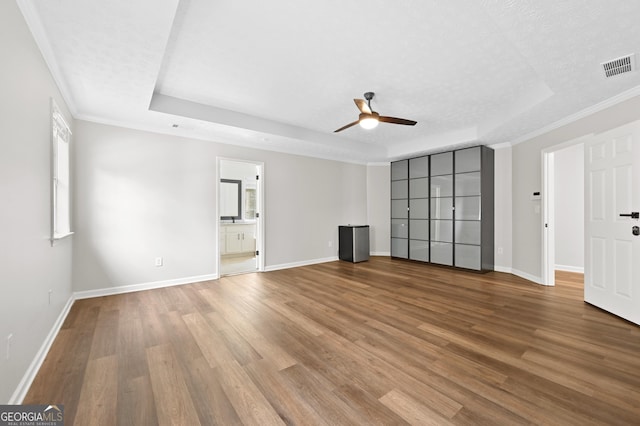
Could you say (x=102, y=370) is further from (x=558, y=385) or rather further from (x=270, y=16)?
(x=558, y=385)

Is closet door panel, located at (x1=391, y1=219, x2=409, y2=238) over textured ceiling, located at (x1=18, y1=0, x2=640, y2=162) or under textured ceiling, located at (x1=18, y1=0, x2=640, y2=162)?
under

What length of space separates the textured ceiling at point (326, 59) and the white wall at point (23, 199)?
0.30 m

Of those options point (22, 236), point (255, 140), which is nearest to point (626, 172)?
point (255, 140)

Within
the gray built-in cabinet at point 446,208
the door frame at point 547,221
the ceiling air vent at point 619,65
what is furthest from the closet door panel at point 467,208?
the ceiling air vent at point 619,65

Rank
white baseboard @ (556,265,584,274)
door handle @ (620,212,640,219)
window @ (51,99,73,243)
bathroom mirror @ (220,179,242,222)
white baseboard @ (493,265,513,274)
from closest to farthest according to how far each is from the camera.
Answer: window @ (51,99,73,243), door handle @ (620,212,640,219), white baseboard @ (556,265,584,274), white baseboard @ (493,265,513,274), bathroom mirror @ (220,179,242,222)

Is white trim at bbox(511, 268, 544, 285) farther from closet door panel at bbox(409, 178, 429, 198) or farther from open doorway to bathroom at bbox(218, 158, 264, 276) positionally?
open doorway to bathroom at bbox(218, 158, 264, 276)

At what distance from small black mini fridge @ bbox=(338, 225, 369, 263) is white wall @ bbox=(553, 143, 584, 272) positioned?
3.79 meters

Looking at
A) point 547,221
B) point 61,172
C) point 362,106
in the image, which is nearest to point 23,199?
point 61,172

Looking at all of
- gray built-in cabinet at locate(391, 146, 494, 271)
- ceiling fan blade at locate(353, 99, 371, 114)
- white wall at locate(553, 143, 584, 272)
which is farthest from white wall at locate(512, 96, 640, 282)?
ceiling fan blade at locate(353, 99, 371, 114)

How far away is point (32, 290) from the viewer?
194cm

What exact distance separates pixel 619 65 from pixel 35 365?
5.41 metres

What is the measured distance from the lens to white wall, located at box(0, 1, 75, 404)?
1.52m

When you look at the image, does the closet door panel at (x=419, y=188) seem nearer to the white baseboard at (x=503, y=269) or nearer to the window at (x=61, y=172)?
the white baseboard at (x=503, y=269)

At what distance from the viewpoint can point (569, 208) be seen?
511 centimetres
